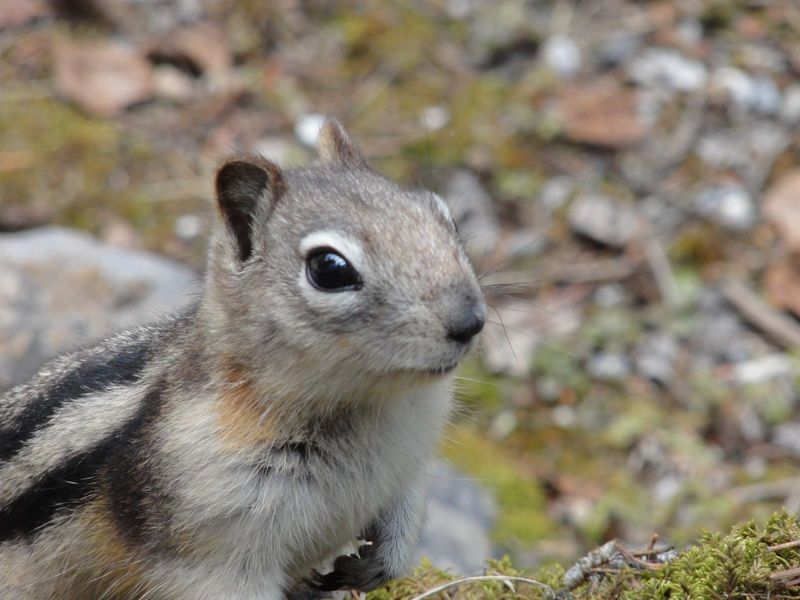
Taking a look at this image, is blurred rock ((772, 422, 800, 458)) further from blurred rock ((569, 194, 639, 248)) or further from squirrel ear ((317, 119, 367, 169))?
squirrel ear ((317, 119, 367, 169))

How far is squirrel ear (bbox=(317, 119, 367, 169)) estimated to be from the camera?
431cm

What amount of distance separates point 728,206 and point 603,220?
0.97 m

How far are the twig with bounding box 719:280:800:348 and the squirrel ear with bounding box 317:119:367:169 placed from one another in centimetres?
445

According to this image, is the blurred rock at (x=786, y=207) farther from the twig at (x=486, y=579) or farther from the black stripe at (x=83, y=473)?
the black stripe at (x=83, y=473)

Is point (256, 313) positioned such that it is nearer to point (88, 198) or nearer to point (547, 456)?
point (547, 456)

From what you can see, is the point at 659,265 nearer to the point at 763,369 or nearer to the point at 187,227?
the point at 763,369

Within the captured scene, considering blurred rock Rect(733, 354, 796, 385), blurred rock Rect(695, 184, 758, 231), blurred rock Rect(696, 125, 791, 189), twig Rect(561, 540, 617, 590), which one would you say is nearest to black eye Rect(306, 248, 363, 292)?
twig Rect(561, 540, 617, 590)

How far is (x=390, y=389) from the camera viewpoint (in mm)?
3549

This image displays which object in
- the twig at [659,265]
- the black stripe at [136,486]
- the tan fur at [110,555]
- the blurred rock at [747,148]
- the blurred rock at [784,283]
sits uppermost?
the black stripe at [136,486]

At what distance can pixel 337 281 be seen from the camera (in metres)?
3.49

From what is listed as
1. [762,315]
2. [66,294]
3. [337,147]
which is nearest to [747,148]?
[762,315]

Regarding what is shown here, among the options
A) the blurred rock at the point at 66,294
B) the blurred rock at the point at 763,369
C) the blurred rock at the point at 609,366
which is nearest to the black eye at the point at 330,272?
the blurred rock at the point at 66,294

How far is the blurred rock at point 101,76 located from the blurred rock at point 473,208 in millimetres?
2698

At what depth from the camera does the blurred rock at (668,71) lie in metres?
9.44
